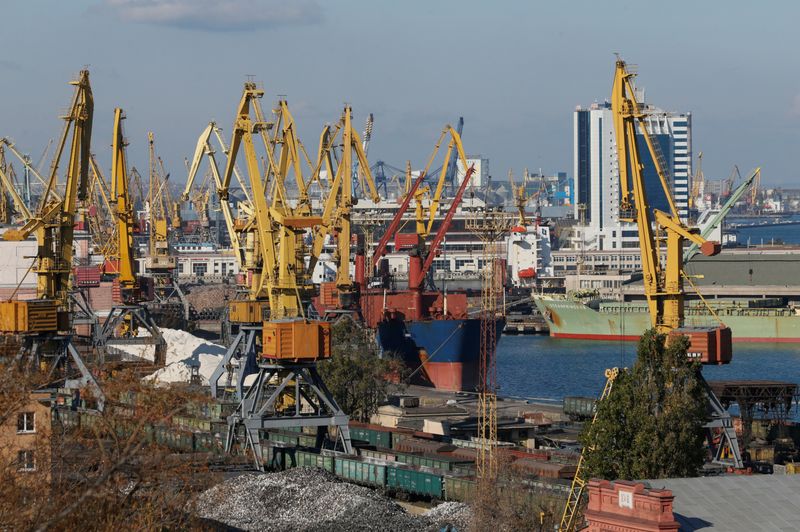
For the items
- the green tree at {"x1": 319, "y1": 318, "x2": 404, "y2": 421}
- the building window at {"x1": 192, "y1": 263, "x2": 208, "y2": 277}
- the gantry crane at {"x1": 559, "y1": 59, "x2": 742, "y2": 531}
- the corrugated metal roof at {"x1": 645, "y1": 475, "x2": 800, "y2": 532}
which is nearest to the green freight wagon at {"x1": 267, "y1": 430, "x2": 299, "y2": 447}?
the green tree at {"x1": 319, "y1": 318, "x2": 404, "y2": 421}

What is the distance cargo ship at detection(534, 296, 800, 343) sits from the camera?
5074 inches

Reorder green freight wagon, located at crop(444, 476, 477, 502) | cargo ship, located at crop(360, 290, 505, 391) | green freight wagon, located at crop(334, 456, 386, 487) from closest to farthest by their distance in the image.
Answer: green freight wagon, located at crop(444, 476, 477, 502)
green freight wagon, located at crop(334, 456, 386, 487)
cargo ship, located at crop(360, 290, 505, 391)

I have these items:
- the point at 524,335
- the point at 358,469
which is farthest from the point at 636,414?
the point at 524,335

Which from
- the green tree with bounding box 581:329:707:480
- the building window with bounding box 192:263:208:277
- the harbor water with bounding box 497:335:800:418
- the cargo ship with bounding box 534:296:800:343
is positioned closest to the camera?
the green tree with bounding box 581:329:707:480

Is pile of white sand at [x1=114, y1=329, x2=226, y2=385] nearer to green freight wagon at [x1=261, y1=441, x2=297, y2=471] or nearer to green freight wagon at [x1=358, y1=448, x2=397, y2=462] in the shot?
green freight wagon at [x1=358, y1=448, x2=397, y2=462]

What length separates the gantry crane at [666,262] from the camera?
56094 millimetres

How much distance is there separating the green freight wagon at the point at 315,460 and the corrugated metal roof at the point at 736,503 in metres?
18.9

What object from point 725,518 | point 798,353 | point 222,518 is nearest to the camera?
point 725,518

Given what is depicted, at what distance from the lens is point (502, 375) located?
103 meters

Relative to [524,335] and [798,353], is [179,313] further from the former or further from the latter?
[798,353]

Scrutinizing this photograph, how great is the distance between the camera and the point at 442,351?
318ft

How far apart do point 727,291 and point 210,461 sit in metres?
100

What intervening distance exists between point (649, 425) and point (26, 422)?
1690 centimetres

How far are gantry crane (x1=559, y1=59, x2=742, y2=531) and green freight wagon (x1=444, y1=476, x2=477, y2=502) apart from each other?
926 centimetres
